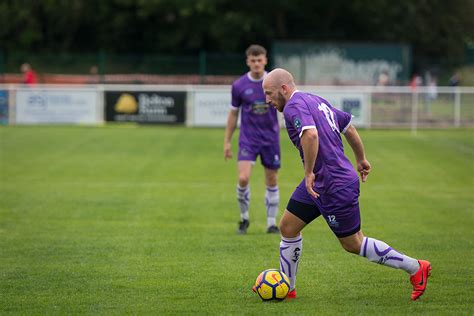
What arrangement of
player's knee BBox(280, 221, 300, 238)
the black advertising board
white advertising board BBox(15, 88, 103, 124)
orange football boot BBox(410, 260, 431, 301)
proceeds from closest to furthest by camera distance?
1. orange football boot BBox(410, 260, 431, 301)
2. player's knee BBox(280, 221, 300, 238)
3. white advertising board BBox(15, 88, 103, 124)
4. the black advertising board

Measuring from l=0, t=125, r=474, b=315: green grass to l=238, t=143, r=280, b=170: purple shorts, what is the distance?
933 mm

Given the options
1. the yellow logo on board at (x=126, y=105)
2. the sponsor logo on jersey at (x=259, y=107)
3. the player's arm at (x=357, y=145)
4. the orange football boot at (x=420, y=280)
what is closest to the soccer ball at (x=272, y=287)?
the orange football boot at (x=420, y=280)

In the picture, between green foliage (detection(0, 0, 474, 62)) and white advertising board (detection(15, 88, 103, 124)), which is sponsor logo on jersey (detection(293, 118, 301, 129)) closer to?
white advertising board (detection(15, 88, 103, 124))

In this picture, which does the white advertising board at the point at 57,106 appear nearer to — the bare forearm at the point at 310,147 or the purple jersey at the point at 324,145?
the purple jersey at the point at 324,145

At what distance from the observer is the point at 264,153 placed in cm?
1128

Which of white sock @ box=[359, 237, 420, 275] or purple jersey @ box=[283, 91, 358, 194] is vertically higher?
purple jersey @ box=[283, 91, 358, 194]

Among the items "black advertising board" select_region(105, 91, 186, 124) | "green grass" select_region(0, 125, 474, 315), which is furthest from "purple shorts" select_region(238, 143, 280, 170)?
"black advertising board" select_region(105, 91, 186, 124)

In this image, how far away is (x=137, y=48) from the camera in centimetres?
5384

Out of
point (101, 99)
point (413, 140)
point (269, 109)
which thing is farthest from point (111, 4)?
point (269, 109)

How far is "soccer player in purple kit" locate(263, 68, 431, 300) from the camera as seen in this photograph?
6.97 m

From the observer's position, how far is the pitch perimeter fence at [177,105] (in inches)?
1130

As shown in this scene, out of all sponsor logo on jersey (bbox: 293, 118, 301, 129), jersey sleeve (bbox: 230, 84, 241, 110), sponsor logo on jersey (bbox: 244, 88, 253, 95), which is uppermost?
sponsor logo on jersey (bbox: 244, 88, 253, 95)

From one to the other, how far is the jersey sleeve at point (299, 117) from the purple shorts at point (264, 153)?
4.22 metres

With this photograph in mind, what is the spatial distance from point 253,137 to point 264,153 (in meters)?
0.25
